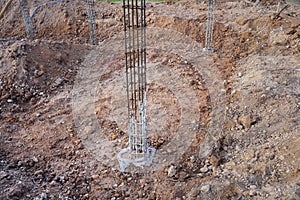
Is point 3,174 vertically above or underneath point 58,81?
underneath

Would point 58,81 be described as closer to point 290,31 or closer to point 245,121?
point 245,121

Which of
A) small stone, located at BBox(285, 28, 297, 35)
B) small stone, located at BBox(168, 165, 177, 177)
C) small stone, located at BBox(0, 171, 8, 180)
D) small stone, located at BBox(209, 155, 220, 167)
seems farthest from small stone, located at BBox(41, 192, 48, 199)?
small stone, located at BBox(285, 28, 297, 35)

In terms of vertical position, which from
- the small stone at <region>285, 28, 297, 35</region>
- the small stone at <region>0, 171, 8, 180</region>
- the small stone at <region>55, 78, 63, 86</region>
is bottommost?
the small stone at <region>0, 171, 8, 180</region>

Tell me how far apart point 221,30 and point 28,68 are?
18.6 feet

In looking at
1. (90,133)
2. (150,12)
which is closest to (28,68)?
(90,133)

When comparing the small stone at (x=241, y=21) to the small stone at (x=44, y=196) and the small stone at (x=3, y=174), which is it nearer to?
the small stone at (x=44, y=196)

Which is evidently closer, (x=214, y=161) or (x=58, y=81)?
(x=214, y=161)

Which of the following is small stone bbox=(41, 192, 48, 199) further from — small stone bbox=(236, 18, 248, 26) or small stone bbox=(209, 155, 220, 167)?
small stone bbox=(236, 18, 248, 26)

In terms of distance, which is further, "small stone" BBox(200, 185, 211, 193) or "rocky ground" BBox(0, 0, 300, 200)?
"rocky ground" BBox(0, 0, 300, 200)

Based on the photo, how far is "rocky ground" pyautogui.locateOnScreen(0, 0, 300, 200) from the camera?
481cm

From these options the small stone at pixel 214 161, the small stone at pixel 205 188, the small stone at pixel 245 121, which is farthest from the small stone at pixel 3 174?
the small stone at pixel 245 121

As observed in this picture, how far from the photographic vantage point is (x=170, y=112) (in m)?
6.56

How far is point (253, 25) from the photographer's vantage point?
366 inches

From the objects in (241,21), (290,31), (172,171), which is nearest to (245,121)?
(172,171)
